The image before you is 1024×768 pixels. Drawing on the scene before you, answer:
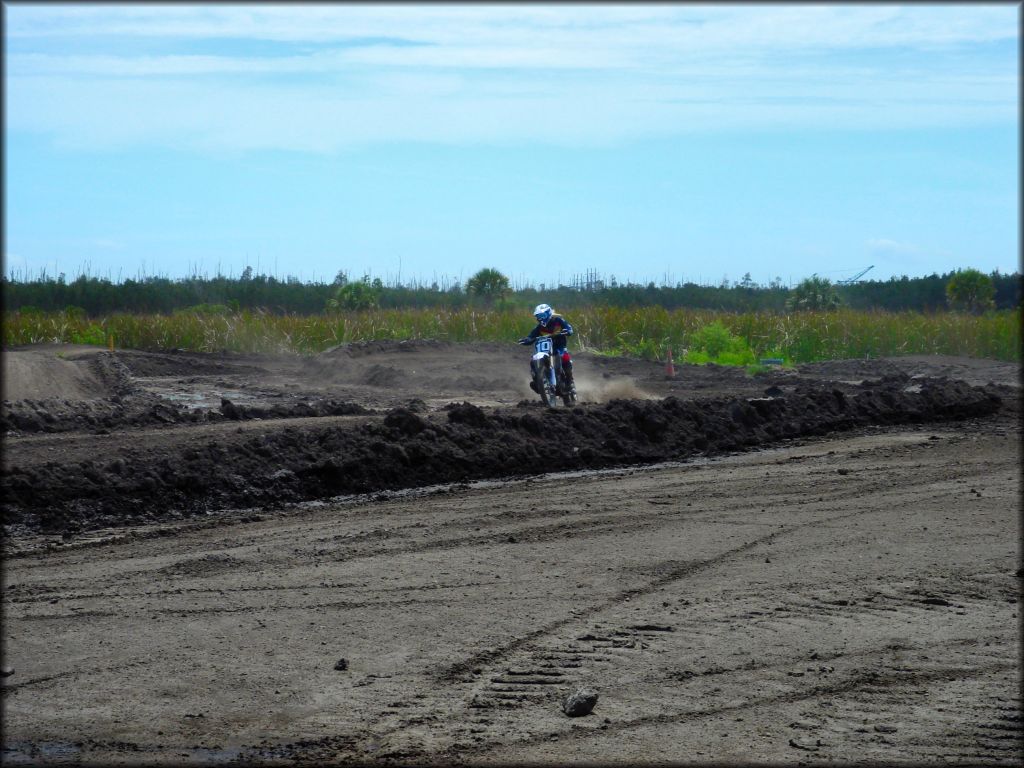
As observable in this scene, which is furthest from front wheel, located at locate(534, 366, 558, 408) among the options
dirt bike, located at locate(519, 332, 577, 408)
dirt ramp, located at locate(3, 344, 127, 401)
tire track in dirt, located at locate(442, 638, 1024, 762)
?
tire track in dirt, located at locate(442, 638, 1024, 762)

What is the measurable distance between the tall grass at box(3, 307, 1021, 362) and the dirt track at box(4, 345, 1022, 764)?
680 inches

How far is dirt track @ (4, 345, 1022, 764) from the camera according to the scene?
5973 mm

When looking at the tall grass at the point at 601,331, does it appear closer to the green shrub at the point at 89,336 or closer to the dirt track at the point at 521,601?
the green shrub at the point at 89,336

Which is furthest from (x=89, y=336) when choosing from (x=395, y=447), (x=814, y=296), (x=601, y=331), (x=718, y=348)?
(x=814, y=296)

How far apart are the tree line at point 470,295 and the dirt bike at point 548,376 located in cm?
1567

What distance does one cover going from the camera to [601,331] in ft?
119

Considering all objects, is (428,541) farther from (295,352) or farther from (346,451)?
(295,352)

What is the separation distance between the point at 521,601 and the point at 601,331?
28310mm

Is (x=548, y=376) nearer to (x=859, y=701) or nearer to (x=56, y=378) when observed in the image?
(x=56, y=378)

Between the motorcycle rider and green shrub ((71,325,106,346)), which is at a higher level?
green shrub ((71,325,106,346))

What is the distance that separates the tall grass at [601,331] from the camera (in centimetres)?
3316

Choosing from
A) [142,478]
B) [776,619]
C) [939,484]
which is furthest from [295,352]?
[776,619]

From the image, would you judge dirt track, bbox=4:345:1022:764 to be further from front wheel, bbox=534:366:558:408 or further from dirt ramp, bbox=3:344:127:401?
dirt ramp, bbox=3:344:127:401

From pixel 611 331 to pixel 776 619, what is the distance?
28.5 metres
